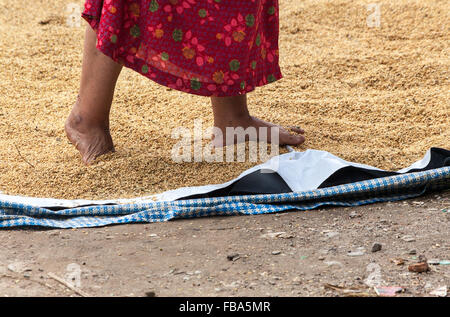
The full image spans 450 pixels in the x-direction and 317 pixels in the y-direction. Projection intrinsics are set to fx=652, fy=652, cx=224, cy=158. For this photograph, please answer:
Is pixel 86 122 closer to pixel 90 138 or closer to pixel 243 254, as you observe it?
pixel 90 138

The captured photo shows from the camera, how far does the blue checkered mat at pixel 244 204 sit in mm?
1853

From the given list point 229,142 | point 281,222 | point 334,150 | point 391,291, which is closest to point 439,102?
point 334,150

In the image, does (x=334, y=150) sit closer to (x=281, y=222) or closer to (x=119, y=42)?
(x=281, y=222)

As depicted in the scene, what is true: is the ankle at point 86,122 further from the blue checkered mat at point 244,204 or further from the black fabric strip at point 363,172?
the black fabric strip at point 363,172

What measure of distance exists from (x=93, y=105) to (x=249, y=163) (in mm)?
581

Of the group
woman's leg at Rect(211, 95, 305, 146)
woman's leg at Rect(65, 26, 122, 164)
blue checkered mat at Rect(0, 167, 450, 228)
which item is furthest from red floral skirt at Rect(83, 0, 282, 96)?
blue checkered mat at Rect(0, 167, 450, 228)

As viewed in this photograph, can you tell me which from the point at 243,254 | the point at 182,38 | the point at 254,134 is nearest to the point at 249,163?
the point at 254,134

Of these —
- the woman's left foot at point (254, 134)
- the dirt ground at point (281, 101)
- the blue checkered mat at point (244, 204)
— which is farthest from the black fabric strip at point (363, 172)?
the woman's left foot at point (254, 134)

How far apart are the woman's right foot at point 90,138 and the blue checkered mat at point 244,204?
17.0 inches

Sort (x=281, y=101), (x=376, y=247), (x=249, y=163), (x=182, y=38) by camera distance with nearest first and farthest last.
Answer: (x=376, y=247), (x=182, y=38), (x=249, y=163), (x=281, y=101)

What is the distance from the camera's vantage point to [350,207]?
1.89 m

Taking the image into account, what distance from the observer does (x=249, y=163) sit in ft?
7.30

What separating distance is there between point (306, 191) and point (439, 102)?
3.63 feet

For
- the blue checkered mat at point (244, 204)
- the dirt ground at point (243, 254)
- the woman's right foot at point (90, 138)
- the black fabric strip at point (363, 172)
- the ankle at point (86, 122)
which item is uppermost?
the ankle at point (86, 122)
